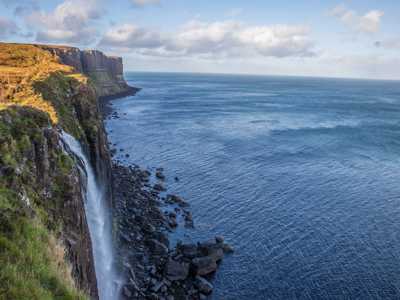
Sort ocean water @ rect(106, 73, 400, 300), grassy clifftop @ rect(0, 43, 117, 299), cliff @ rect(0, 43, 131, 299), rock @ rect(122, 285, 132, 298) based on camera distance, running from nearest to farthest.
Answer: grassy clifftop @ rect(0, 43, 117, 299)
cliff @ rect(0, 43, 131, 299)
rock @ rect(122, 285, 132, 298)
ocean water @ rect(106, 73, 400, 300)

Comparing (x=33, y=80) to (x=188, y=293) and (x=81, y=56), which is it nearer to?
(x=188, y=293)

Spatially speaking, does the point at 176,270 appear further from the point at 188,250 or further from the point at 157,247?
the point at 157,247

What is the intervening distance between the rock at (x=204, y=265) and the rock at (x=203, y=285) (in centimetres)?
88

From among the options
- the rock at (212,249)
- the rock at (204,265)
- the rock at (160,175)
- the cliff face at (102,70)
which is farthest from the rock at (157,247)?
the cliff face at (102,70)

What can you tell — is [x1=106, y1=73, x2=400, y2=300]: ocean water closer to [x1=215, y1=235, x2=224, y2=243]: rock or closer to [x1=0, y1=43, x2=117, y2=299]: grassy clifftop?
[x1=215, y1=235, x2=224, y2=243]: rock

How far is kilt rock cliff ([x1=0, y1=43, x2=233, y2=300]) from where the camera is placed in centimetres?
1057

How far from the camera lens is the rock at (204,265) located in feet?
102

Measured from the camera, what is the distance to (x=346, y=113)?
12838 cm

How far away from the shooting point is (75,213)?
17016mm

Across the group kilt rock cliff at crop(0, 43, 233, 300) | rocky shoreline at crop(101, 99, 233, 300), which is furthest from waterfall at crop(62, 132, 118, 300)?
rocky shoreline at crop(101, 99, 233, 300)

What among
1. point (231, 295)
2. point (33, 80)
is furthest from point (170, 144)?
point (231, 295)

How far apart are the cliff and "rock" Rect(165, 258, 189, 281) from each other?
36.0 feet

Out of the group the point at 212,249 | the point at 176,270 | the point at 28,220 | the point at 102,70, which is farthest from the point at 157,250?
the point at 102,70

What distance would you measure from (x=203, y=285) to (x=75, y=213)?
16.6m
